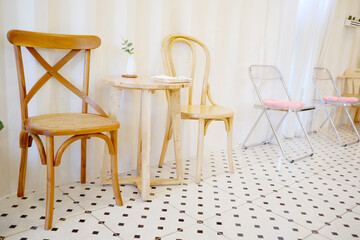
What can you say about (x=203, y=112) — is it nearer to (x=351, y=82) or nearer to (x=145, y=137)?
(x=145, y=137)

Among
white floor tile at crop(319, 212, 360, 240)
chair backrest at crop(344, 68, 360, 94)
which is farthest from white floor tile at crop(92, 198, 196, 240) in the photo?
chair backrest at crop(344, 68, 360, 94)

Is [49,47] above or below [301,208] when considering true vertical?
above

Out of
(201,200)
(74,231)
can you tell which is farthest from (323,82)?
(74,231)

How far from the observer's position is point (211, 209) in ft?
6.61

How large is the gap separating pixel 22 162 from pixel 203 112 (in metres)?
1.25

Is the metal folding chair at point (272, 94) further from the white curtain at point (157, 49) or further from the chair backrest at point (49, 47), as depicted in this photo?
the chair backrest at point (49, 47)

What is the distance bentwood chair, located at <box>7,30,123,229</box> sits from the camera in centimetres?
166

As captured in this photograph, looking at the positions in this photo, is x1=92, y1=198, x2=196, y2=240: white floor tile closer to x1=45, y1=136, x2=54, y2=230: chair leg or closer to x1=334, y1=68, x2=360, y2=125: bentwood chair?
x1=45, y1=136, x2=54, y2=230: chair leg

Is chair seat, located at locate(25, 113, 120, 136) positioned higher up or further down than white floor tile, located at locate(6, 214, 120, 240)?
higher up

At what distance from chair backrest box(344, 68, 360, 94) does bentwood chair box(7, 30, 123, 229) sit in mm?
3911

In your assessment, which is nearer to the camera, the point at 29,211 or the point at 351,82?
the point at 29,211

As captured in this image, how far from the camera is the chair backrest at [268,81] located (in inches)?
134

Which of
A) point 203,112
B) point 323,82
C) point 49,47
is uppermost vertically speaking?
point 49,47

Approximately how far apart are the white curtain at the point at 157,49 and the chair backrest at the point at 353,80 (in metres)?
0.70
